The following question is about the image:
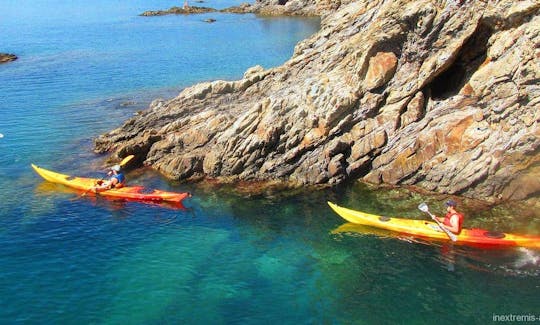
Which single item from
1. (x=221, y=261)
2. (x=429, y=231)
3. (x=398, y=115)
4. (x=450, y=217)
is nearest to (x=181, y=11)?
(x=398, y=115)

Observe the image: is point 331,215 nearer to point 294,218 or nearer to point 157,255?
point 294,218

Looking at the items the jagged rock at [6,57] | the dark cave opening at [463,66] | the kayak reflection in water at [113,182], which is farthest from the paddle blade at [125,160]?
the jagged rock at [6,57]

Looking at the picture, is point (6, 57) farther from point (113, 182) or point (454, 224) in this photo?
point (454, 224)

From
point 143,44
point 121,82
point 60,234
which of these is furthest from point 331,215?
point 143,44

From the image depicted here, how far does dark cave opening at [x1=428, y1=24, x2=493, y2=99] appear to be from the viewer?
29405mm

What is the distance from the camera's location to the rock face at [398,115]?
89.2ft

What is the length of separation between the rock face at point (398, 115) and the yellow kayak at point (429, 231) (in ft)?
13.9

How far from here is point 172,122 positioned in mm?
38375

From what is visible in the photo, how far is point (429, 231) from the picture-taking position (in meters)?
25.2

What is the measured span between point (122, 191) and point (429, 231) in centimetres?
1810

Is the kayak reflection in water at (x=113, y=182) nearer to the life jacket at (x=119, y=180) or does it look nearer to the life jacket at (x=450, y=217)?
the life jacket at (x=119, y=180)

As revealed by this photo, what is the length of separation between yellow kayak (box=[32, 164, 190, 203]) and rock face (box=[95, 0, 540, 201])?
324cm

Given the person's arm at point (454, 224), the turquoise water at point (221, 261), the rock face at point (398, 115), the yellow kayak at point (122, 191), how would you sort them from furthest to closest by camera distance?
the yellow kayak at point (122, 191) → the rock face at point (398, 115) → the person's arm at point (454, 224) → the turquoise water at point (221, 261)

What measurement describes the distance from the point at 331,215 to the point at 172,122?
1632cm
